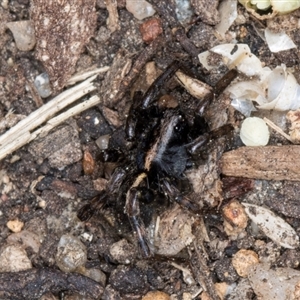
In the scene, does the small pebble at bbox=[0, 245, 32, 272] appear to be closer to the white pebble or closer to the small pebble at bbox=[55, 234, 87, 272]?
the small pebble at bbox=[55, 234, 87, 272]

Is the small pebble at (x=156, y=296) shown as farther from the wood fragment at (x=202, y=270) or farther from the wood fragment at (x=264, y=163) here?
the wood fragment at (x=264, y=163)

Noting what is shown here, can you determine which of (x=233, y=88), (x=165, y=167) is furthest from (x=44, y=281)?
(x=233, y=88)

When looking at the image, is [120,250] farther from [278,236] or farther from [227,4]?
[227,4]

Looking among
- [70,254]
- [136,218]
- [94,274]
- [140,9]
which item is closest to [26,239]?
[70,254]

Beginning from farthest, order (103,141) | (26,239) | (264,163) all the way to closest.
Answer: (103,141) < (26,239) < (264,163)

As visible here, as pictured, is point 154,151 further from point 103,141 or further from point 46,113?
point 46,113

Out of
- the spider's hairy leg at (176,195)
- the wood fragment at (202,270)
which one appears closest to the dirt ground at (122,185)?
the wood fragment at (202,270)

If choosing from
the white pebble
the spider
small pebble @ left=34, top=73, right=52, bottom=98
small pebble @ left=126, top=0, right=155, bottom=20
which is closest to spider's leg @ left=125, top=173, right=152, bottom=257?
the spider
